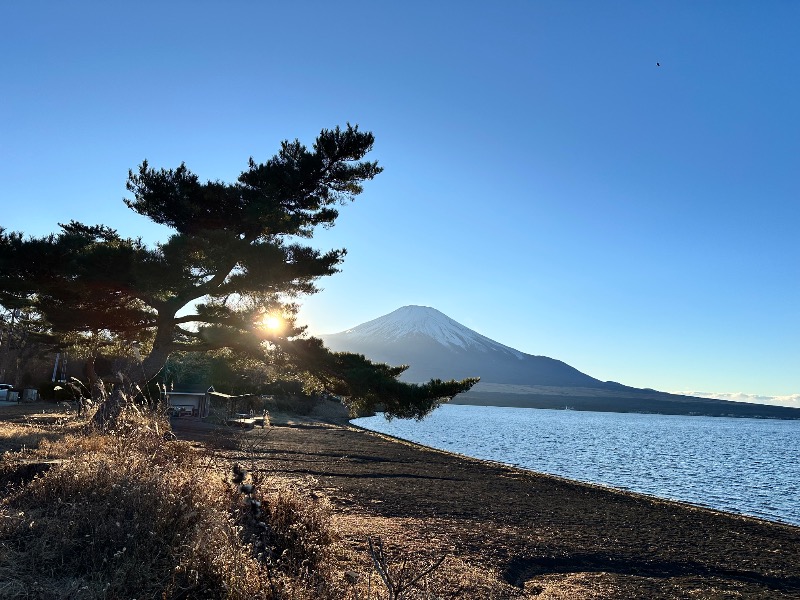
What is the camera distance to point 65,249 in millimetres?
16516

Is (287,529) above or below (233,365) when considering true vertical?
below

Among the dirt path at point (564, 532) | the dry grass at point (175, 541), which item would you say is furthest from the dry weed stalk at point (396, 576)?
the dirt path at point (564, 532)

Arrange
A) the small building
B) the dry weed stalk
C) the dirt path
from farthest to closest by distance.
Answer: the small building < the dirt path < the dry weed stalk

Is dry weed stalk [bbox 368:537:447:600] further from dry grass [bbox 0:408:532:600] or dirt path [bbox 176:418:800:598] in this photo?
dirt path [bbox 176:418:800:598]

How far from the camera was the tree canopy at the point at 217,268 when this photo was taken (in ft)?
52.9

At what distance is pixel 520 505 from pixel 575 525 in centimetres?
243

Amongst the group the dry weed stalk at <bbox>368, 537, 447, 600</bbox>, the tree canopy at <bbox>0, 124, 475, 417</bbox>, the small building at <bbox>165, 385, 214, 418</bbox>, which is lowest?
the small building at <bbox>165, 385, 214, 418</bbox>

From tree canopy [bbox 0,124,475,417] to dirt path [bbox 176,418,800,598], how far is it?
2.94 meters

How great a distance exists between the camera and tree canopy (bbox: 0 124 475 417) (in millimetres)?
16125

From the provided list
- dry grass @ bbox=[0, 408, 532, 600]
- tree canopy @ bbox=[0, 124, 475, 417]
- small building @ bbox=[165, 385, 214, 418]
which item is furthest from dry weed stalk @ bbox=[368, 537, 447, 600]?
small building @ bbox=[165, 385, 214, 418]

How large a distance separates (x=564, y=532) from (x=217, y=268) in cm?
1168

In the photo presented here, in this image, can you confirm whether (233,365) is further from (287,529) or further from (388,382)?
(287,529)

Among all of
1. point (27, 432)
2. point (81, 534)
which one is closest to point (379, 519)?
point (81, 534)

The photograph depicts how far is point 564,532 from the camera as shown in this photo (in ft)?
37.7
